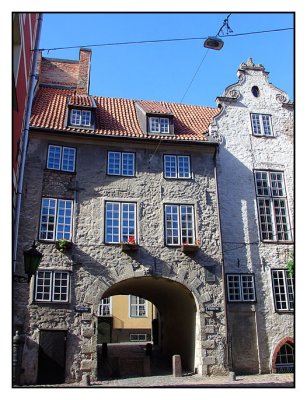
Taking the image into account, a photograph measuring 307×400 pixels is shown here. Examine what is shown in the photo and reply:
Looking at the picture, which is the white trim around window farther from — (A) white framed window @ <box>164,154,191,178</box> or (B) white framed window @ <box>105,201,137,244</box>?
(B) white framed window @ <box>105,201,137,244</box>

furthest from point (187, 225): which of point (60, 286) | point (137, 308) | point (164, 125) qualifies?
point (137, 308)

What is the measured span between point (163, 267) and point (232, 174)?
5.21 m

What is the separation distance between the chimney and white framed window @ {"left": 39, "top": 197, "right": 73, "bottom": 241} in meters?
7.83

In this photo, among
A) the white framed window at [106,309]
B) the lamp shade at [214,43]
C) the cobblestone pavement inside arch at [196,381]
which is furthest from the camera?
the white framed window at [106,309]

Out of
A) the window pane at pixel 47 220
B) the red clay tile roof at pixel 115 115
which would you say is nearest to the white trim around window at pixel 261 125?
the red clay tile roof at pixel 115 115

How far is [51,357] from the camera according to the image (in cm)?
1298

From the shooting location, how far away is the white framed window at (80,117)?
53.7 feet

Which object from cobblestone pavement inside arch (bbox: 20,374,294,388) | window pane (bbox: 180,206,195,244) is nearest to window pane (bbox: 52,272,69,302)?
cobblestone pavement inside arch (bbox: 20,374,294,388)

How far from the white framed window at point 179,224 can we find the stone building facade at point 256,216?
1.48 meters

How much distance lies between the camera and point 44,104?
17500mm

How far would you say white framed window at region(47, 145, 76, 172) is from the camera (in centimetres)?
1521

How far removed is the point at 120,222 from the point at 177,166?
338 cm

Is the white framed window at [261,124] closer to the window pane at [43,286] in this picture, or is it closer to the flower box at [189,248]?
the flower box at [189,248]

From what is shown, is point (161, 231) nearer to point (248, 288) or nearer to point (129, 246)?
point (129, 246)
